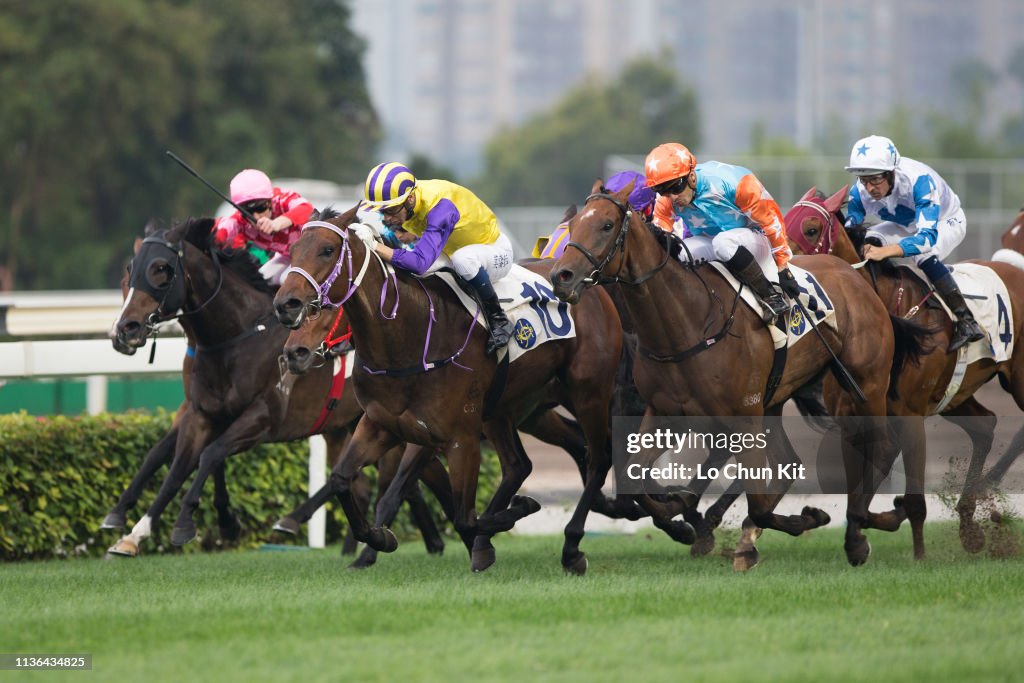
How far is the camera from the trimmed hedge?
9078 mm

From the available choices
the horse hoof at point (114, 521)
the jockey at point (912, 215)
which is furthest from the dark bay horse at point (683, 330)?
the horse hoof at point (114, 521)

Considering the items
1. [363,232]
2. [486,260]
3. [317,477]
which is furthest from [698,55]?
[363,232]

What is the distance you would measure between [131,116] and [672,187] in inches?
1067

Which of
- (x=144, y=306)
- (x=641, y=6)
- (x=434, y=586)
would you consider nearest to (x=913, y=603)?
(x=434, y=586)

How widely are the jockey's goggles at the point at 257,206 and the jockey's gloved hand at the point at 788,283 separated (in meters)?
3.03

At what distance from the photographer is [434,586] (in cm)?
704

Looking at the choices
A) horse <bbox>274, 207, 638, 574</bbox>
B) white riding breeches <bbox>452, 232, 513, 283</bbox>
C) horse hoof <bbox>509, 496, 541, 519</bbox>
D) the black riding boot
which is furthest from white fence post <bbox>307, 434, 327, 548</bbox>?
the black riding boot

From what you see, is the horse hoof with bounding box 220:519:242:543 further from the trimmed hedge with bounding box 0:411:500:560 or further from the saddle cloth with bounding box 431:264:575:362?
the saddle cloth with bounding box 431:264:575:362

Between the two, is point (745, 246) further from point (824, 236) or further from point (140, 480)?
point (140, 480)

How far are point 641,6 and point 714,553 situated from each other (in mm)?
142380

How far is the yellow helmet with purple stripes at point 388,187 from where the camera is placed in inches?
288

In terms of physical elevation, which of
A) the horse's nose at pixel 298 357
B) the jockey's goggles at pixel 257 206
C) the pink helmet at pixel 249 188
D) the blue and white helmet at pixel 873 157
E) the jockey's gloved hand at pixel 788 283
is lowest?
the horse's nose at pixel 298 357

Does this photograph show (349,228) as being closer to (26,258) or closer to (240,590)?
(240,590)

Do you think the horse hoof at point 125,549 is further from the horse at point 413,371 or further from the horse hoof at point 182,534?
the horse at point 413,371
